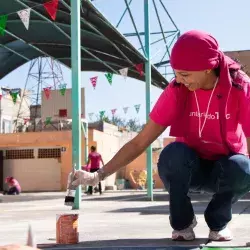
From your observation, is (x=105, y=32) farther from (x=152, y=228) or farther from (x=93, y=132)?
(x=93, y=132)

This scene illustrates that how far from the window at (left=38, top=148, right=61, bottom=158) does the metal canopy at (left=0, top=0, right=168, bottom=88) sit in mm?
10906

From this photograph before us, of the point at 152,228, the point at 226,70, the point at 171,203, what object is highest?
the point at 226,70

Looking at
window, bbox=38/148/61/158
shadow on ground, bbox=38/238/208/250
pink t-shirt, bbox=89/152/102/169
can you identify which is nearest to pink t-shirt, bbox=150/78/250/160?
shadow on ground, bbox=38/238/208/250

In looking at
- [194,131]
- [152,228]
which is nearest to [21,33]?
[152,228]

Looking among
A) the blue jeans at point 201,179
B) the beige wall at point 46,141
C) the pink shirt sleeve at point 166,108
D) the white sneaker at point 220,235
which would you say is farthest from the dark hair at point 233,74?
the beige wall at point 46,141

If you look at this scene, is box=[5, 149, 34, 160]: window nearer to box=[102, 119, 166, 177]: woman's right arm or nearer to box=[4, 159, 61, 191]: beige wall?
box=[4, 159, 61, 191]: beige wall

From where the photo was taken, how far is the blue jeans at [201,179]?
2775 mm

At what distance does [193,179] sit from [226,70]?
0.63 meters

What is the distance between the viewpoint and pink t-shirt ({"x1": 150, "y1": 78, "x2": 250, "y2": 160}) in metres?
2.84

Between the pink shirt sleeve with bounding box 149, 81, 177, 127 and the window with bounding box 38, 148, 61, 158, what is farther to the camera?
the window with bounding box 38, 148, 61, 158

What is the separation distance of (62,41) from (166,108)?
1059cm

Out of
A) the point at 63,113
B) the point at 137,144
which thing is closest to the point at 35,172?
the point at 63,113

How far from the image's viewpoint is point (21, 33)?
12492 mm

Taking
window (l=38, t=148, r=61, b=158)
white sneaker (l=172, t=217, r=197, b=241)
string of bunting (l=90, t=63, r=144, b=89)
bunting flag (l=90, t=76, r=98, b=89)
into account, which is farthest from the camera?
window (l=38, t=148, r=61, b=158)
